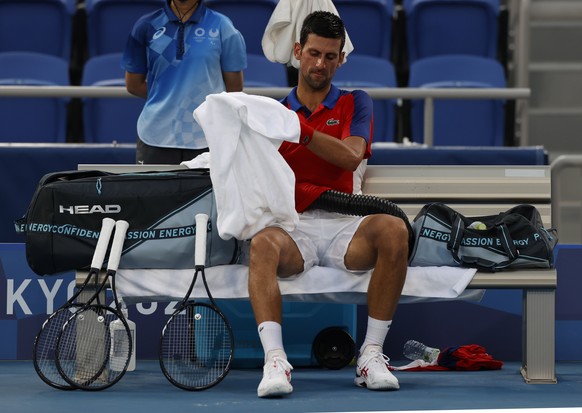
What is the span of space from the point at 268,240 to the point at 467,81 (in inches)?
151

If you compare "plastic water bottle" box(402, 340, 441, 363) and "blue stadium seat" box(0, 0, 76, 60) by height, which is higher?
"blue stadium seat" box(0, 0, 76, 60)

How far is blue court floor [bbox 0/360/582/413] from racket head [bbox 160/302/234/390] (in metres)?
0.05

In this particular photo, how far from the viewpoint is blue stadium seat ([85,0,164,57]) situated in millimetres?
7910

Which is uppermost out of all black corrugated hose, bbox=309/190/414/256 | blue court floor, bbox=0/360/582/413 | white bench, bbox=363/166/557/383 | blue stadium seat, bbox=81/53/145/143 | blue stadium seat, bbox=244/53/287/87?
blue stadium seat, bbox=244/53/287/87

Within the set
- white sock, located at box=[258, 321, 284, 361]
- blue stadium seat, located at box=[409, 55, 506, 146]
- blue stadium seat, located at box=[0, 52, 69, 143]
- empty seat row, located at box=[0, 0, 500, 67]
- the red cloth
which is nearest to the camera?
white sock, located at box=[258, 321, 284, 361]

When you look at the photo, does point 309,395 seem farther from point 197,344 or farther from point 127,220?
point 127,220

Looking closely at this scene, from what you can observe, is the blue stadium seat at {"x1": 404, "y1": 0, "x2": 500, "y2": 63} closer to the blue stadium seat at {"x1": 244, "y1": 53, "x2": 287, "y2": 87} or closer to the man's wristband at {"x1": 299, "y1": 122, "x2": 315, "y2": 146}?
the blue stadium seat at {"x1": 244, "y1": 53, "x2": 287, "y2": 87}

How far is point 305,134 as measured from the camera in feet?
13.8

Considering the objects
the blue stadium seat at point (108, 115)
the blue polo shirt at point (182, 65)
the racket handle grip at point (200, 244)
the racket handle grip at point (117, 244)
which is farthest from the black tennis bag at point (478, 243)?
the blue stadium seat at point (108, 115)

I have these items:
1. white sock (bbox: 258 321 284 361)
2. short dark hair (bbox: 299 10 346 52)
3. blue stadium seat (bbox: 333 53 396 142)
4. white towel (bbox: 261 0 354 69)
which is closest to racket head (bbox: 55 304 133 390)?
white sock (bbox: 258 321 284 361)

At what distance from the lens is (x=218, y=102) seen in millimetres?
4246

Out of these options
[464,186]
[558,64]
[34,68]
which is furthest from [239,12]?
[464,186]

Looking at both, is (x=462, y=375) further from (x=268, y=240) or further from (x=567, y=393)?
(x=268, y=240)

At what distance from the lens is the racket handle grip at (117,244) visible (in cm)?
423
